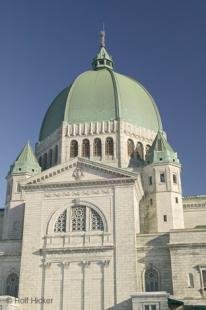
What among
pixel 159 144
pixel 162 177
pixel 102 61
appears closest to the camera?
pixel 162 177

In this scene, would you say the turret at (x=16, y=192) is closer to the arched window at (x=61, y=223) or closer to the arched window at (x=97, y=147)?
the arched window at (x=97, y=147)

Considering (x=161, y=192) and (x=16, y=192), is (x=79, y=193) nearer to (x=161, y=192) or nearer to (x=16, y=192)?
(x=161, y=192)

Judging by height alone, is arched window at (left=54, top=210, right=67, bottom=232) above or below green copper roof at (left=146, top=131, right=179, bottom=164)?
below

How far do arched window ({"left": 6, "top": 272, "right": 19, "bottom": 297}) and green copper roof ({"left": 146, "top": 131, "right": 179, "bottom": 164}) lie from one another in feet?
64.0

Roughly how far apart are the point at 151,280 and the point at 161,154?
15.8 metres

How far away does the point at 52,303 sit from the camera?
40.7 m

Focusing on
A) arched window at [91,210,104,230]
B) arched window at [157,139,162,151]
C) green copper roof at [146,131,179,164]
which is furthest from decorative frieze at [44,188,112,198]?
arched window at [157,139,162,151]

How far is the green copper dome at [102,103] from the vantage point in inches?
2313

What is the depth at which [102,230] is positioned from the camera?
4331cm

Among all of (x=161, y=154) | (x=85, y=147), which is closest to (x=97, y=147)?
(x=85, y=147)

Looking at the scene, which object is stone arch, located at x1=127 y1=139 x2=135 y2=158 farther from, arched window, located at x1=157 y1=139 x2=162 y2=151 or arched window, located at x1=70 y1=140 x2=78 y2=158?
arched window, located at x1=70 y1=140 x2=78 y2=158

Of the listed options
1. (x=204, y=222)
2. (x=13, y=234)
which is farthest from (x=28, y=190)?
(x=204, y=222)

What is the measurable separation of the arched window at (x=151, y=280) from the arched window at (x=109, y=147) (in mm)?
18216

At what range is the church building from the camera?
40.3m
